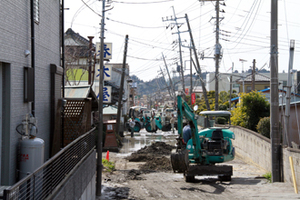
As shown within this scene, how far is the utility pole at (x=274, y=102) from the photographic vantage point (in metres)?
14.1

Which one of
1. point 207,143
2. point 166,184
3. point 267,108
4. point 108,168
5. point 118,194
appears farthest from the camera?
point 267,108

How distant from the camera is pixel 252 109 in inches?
930

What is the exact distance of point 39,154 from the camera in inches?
279

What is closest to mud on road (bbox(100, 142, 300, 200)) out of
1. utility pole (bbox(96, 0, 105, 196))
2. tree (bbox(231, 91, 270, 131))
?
utility pole (bbox(96, 0, 105, 196))

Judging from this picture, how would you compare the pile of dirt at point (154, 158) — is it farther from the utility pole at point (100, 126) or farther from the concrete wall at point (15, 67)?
the concrete wall at point (15, 67)

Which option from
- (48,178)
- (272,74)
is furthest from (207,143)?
(48,178)

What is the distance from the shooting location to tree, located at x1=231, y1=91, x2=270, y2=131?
23453mm

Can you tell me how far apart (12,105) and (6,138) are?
677 millimetres

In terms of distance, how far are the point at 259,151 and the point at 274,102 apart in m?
4.68

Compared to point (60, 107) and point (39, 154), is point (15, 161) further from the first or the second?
point (60, 107)

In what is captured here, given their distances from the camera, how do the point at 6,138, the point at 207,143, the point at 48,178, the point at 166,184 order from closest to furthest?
the point at 48,178 < the point at 6,138 < the point at 166,184 < the point at 207,143

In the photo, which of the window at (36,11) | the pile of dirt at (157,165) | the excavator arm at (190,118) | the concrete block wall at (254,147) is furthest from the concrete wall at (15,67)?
the concrete block wall at (254,147)

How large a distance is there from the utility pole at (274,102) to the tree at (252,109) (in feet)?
30.1

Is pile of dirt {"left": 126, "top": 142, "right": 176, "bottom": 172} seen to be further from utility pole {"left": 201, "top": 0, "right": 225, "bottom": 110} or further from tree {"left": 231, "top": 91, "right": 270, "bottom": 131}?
utility pole {"left": 201, "top": 0, "right": 225, "bottom": 110}
